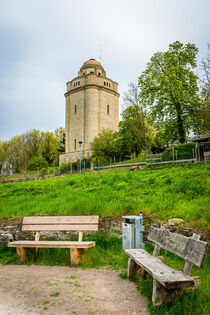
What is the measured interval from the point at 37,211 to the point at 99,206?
1985 millimetres

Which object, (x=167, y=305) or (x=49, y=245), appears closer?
(x=167, y=305)

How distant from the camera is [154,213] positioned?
6.14 meters

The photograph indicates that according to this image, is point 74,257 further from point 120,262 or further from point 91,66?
point 91,66

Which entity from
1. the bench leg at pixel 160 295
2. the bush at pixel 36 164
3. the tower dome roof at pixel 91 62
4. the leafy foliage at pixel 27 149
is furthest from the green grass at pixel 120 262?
the tower dome roof at pixel 91 62

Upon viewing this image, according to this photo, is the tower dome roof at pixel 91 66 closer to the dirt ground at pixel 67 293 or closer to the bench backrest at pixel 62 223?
the bench backrest at pixel 62 223

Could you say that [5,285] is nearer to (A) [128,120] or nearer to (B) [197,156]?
(B) [197,156]

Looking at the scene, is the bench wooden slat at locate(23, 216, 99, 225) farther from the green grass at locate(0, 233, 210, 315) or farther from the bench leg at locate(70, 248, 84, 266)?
the bench leg at locate(70, 248, 84, 266)

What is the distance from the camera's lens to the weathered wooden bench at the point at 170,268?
279 centimetres

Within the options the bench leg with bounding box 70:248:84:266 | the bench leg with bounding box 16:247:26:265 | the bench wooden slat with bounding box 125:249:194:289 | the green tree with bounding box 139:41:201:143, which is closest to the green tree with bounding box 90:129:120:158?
the green tree with bounding box 139:41:201:143

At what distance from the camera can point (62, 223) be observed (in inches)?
226

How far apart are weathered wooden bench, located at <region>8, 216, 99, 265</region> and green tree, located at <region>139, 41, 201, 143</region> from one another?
731 inches

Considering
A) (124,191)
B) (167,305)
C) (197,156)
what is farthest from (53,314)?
(197,156)

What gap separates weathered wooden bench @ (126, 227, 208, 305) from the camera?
2789 millimetres

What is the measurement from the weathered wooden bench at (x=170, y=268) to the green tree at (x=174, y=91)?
19.6 meters
